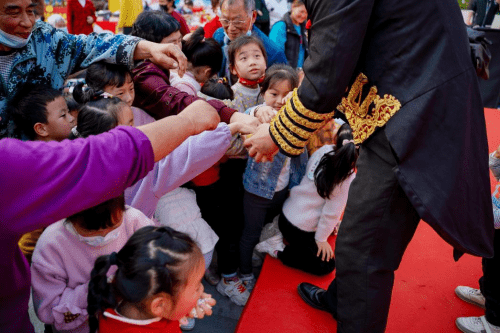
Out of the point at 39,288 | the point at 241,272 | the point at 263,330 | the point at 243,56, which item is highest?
the point at 243,56

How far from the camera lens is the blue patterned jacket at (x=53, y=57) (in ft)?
5.16

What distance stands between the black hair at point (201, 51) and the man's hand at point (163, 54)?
25.6 inches

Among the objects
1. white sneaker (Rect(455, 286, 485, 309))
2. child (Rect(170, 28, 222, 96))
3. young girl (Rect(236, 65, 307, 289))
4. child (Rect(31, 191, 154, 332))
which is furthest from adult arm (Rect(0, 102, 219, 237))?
white sneaker (Rect(455, 286, 485, 309))

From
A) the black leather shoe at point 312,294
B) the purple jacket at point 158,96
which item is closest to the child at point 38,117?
the purple jacket at point 158,96

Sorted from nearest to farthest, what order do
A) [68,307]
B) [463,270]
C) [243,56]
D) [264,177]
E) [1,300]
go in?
[1,300] < [68,307] < [264,177] < [463,270] < [243,56]

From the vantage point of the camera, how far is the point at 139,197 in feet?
5.26

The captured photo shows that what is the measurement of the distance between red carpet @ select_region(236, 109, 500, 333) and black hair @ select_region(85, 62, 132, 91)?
4.20 feet

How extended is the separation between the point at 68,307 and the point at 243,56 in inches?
65.7

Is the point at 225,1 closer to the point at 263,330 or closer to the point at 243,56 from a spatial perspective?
the point at 243,56

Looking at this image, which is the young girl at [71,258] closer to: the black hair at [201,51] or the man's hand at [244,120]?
the man's hand at [244,120]

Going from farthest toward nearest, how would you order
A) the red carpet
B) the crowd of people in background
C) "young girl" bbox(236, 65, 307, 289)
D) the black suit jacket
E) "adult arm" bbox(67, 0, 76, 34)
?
"adult arm" bbox(67, 0, 76, 34)
"young girl" bbox(236, 65, 307, 289)
the red carpet
the black suit jacket
the crowd of people in background

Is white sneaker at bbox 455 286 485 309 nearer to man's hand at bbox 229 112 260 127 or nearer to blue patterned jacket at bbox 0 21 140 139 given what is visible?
man's hand at bbox 229 112 260 127

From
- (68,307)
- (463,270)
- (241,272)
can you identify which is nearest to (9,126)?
(68,307)

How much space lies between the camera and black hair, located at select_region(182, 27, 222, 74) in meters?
2.44
